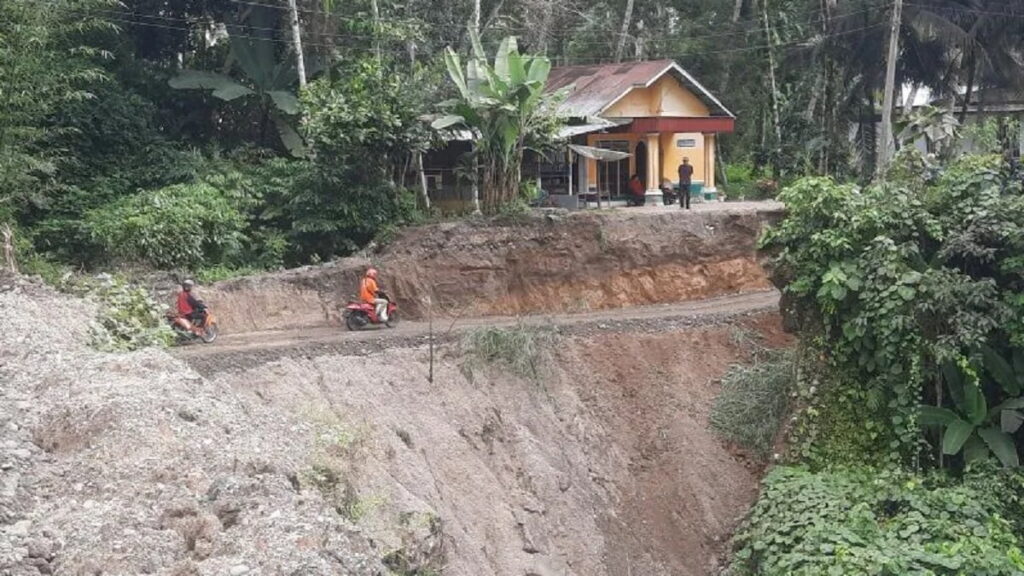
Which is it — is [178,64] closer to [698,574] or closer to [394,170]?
[394,170]

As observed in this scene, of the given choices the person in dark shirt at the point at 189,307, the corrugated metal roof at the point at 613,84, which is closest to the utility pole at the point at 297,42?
the corrugated metal roof at the point at 613,84

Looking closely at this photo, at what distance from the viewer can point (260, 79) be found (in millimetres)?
29828

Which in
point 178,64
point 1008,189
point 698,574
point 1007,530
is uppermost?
point 178,64

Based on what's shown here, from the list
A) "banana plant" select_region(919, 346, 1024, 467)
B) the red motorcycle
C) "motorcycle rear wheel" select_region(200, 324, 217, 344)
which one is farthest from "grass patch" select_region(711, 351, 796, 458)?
"motorcycle rear wheel" select_region(200, 324, 217, 344)

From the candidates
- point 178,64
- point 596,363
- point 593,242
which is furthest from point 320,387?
point 178,64

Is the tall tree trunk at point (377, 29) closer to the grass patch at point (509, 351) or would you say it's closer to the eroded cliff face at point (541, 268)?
the eroded cliff face at point (541, 268)

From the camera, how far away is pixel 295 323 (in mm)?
22719

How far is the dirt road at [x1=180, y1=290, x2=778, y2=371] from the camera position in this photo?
18.4 metres

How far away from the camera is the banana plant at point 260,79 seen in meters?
29.0

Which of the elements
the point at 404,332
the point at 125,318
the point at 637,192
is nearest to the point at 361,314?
the point at 404,332

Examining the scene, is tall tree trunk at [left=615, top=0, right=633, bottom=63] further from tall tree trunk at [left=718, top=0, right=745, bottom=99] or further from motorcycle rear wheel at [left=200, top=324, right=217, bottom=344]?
motorcycle rear wheel at [left=200, top=324, right=217, bottom=344]

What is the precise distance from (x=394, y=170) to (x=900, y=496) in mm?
15557

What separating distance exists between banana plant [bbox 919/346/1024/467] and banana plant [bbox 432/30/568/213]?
12.4 m

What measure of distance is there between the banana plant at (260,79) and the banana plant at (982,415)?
18.8m
